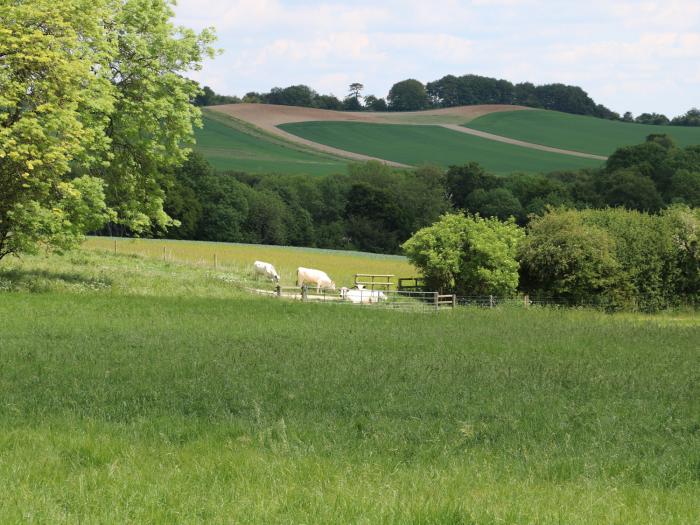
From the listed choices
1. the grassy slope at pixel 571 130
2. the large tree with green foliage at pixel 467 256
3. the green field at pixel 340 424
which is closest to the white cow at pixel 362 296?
the large tree with green foliage at pixel 467 256

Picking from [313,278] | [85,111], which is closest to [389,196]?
[313,278]

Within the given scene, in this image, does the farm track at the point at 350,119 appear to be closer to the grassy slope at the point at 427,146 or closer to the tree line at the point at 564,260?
the grassy slope at the point at 427,146

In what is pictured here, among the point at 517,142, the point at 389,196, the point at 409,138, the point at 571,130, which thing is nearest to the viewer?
the point at 389,196

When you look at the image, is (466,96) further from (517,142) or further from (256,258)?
(256,258)

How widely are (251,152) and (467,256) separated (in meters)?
90.9

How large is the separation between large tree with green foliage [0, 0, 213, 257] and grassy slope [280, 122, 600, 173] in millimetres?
90459

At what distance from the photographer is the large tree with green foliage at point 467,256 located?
45.9 metres

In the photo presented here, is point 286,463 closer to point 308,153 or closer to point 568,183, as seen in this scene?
point 568,183

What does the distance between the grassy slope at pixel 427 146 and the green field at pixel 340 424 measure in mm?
108519

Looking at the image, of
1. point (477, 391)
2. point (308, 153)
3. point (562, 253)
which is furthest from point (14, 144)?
point (308, 153)

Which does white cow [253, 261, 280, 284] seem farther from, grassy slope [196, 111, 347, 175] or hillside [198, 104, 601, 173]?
hillside [198, 104, 601, 173]

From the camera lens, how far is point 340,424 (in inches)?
Answer: 510

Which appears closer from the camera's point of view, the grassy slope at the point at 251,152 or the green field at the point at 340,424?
the green field at the point at 340,424

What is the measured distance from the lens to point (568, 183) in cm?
11850
